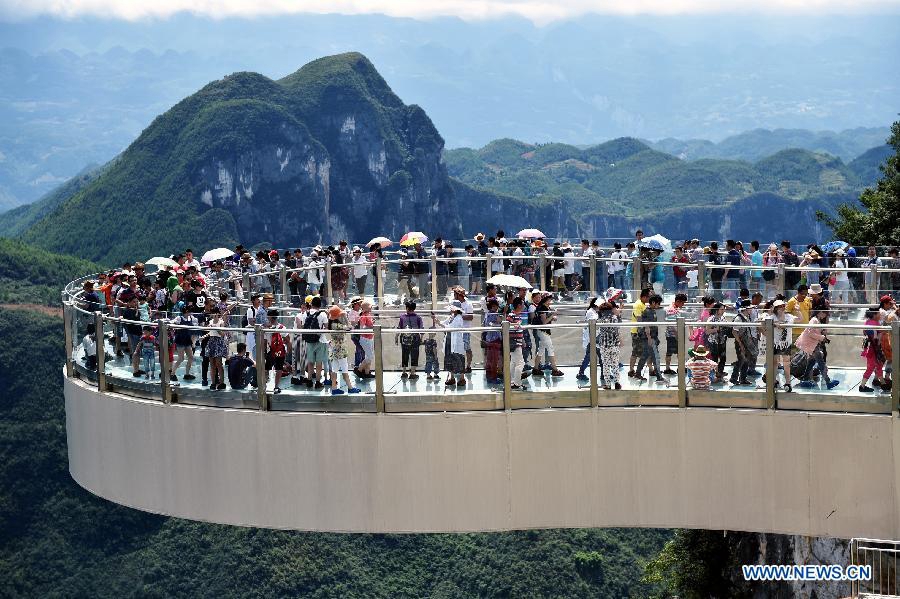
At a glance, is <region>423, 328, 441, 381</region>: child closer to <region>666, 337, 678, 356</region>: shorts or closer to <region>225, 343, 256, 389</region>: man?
<region>225, 343, 256, 389</region>: man

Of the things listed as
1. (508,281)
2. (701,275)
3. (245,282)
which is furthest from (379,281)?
(701,275)

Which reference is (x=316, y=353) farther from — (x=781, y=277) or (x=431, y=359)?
(x=781, y=277)

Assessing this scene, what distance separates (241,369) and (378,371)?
232cm

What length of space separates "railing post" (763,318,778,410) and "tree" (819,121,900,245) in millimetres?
34630

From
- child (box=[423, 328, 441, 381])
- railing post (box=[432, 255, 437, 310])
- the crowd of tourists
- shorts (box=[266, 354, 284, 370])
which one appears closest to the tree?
railing post (box=[432, 255, 437, 310])

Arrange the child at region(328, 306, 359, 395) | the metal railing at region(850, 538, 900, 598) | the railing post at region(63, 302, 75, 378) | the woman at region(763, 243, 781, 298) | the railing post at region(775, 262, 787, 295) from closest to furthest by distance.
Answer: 1. the child at region(328, 306, 359, 395)
2. the metal railing at region(850, 538, 900, 598)
3. the railing post at region(63, 302, 75, 378)
4. the woman at region(763, 243, 781, 298)
5. the railing post at region(775, 262, 787, 295)

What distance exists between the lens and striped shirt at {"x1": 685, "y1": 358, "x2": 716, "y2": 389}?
770 inches

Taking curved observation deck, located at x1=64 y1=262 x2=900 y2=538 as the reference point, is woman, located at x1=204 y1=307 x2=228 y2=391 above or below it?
above

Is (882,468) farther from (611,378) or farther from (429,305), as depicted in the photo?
(429,305)

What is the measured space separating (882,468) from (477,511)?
19.5ft

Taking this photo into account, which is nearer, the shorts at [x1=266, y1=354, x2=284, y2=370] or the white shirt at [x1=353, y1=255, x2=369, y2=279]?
the shorts at [x1=266, y1=354, x2=284, y2=370]

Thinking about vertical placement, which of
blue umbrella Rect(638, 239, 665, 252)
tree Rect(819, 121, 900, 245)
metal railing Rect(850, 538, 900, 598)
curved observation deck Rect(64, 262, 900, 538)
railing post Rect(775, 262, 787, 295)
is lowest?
metal railing Rect(850, 538, 900, 598)

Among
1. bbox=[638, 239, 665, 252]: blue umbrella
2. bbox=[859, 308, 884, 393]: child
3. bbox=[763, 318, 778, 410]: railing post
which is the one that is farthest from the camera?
bbox=[638, 239, 665, 252]: blue umbrella

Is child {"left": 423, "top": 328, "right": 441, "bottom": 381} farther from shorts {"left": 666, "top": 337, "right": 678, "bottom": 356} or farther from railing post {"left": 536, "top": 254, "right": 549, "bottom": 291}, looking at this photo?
railing post {"left": 536, "top": 254, "right": 549, "bottom": 291}
